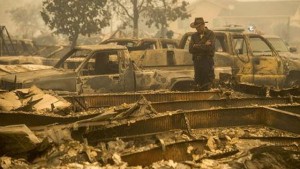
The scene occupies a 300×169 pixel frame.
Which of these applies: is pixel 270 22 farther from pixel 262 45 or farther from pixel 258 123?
pixel 258 123

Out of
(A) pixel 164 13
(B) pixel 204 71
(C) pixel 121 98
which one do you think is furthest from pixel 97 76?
(A) pixel 164 13

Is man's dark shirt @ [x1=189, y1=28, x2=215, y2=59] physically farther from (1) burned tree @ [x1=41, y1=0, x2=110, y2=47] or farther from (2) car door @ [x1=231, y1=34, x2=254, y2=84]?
(1) burned tree @ [x1=41, y1=0, x2=110, y2=47]

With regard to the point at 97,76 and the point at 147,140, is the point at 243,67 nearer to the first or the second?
the point at 97,76

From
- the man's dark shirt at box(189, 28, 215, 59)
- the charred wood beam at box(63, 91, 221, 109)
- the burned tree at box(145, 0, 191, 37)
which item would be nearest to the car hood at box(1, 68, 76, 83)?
the charred wood beam at box(63, 91, 221, 109)

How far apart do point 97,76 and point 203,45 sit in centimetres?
247

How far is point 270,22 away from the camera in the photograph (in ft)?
160

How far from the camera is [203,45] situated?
808 centimetres

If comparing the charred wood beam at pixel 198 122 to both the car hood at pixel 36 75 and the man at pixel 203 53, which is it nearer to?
the man at pixel 203 53

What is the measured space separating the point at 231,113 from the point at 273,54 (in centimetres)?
505

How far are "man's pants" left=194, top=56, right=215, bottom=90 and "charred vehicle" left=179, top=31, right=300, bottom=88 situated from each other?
4.41 feet

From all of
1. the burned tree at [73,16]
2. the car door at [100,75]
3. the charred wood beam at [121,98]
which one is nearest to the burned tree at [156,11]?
the burned tree at [73,16]

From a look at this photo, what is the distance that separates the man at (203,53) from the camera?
8133mm

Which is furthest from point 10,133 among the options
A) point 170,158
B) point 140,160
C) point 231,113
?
point 231,113

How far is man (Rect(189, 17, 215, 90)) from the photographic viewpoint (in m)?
8.13
